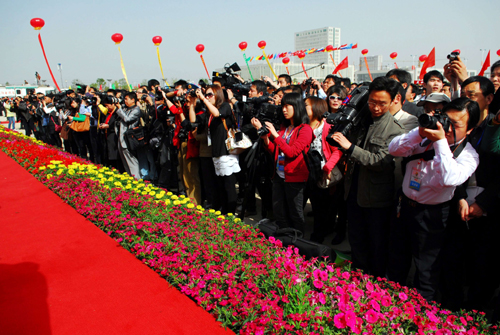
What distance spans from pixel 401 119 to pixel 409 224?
859 millimetres

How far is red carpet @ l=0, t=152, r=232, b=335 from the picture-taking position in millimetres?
1988

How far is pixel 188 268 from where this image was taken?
2.35 m

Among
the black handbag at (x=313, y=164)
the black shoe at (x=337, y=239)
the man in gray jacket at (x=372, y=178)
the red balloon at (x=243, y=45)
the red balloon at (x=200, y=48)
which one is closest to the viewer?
the man in gray jacket at (x=372, y=178)

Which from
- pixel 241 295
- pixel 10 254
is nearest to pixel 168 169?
pixel 10 254

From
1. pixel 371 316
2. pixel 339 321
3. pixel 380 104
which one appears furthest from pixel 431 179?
pixel 339 321

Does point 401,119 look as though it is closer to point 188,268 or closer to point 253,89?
point 188,268

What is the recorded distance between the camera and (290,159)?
3291mm

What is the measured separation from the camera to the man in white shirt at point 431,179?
6.82 feet

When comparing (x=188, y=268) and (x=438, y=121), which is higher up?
(x=438, y=121)

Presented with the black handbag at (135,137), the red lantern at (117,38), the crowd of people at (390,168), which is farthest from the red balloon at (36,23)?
the crowd of people at (390,168)

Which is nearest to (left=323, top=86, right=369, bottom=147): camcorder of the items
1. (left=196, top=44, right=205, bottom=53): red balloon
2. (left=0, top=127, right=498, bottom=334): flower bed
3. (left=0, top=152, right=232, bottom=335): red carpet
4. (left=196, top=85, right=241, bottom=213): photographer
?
(left=0, top=127, right=498, bottom=334): flower bed

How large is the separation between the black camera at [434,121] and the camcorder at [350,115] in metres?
0.67

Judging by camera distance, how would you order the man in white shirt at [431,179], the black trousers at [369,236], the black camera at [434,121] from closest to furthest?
the black camera at [434,121] < the man in white shirt at [431,179] < the black trousers at [369,236]

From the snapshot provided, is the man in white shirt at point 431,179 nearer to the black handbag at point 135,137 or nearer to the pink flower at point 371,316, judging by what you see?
the pink flower at point 371,316
